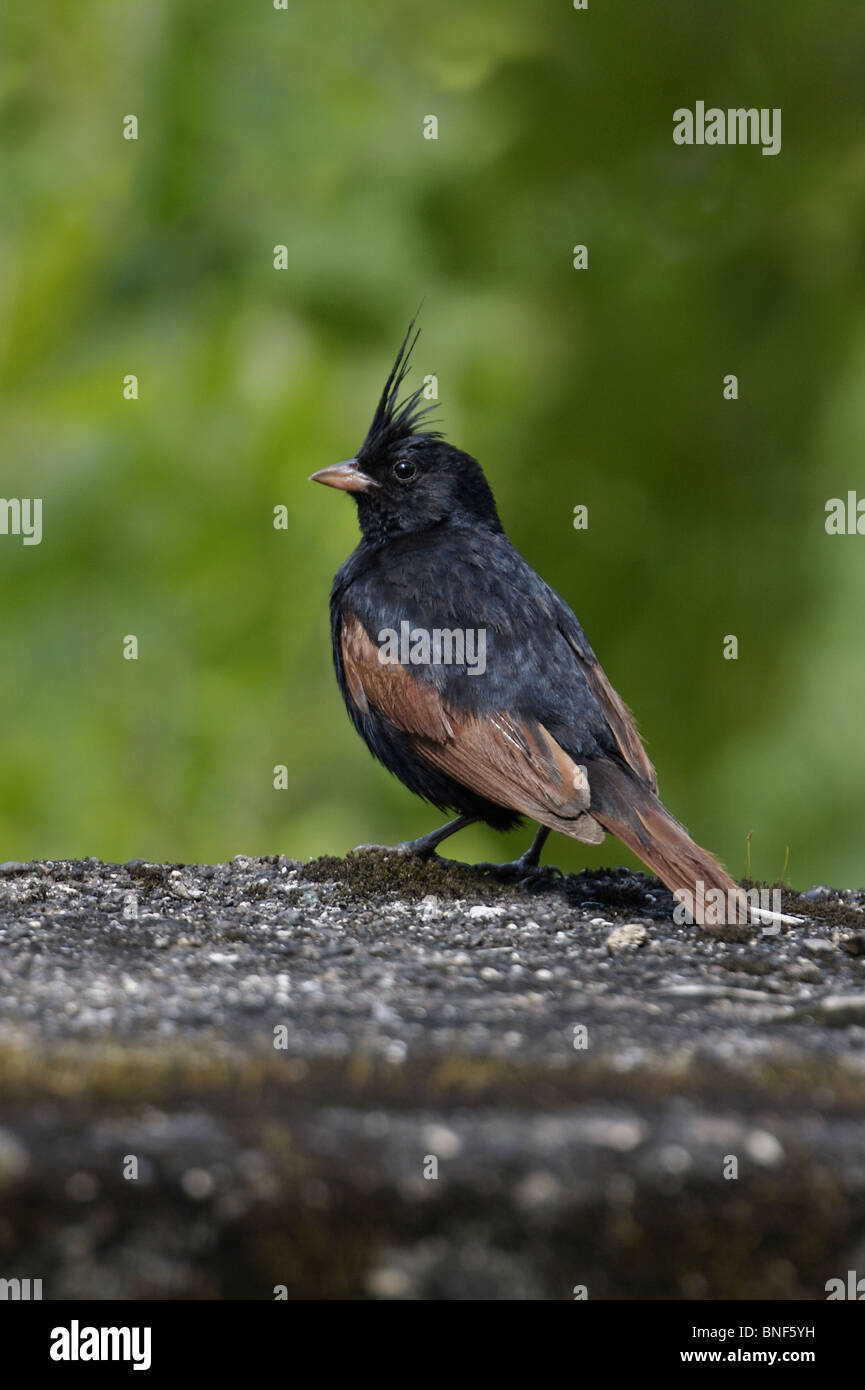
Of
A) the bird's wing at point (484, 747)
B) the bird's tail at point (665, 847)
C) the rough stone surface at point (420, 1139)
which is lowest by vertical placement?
the rough stone surface at point (420, 1139)

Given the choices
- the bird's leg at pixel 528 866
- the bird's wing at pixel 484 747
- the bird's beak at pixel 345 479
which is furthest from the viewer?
the bird's beak at pixel 345 479

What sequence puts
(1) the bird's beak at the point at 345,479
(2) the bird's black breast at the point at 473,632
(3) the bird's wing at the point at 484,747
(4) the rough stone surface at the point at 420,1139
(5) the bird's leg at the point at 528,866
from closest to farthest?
(4) the rough stone surface at the point at 420,1139, (3) the bird's wing at the point at 484,747, (2) the bird's black breast at the point at 473,632, (5) the bird's leg at the point at 528,866, (1) the bird's beak at the point at 345,479

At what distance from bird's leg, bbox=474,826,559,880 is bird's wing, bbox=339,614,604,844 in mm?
456

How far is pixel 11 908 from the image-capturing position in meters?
3.65

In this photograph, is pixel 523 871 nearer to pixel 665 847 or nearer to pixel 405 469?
pixel 665 847

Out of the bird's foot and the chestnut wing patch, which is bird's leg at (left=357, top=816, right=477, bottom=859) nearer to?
the bird's foot

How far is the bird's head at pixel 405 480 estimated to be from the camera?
16.5ft

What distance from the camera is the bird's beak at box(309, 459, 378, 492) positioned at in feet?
16.5

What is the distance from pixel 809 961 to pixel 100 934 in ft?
5.10

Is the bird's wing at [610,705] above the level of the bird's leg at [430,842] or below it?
above

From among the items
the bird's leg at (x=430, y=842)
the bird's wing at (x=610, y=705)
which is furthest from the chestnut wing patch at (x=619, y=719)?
the bird's leg at (x=430, y=842)

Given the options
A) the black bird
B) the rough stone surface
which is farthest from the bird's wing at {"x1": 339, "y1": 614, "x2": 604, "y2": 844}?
the rough stone surface

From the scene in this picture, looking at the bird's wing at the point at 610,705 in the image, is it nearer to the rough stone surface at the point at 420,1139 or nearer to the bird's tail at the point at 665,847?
the bird's tail at the point at 665,847

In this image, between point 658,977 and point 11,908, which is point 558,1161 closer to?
point 658,977
